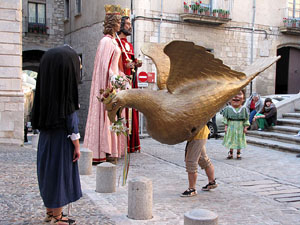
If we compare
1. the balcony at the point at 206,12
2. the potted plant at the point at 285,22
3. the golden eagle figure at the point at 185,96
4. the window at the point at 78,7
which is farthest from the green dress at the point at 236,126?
the window at the point at 78,7

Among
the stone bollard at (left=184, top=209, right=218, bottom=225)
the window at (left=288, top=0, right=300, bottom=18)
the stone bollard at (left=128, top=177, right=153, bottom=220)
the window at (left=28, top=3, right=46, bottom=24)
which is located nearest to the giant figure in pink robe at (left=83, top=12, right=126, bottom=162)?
the stone bollard at (left=128, top=177, right=153, bottom=220)

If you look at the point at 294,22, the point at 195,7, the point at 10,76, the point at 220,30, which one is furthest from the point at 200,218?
the point at 294,22

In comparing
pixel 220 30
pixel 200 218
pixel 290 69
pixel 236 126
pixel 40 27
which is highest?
pixel 40 27

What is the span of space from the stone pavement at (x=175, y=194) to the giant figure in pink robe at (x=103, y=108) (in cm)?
44

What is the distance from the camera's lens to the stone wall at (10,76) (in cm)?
966

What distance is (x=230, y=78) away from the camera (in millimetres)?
4062

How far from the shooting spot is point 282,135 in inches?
404

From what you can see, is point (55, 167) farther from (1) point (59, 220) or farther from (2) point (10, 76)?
(2) point (10, 76)

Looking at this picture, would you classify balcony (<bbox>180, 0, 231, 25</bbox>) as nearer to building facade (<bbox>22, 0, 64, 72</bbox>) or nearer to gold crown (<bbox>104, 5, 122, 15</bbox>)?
building facade (<bbox>22, 0, 64, 72</bbox>)

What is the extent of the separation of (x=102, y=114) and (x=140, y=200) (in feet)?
10.6

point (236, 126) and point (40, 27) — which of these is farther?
point (40, 27)

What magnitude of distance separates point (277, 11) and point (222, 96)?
1534 cm

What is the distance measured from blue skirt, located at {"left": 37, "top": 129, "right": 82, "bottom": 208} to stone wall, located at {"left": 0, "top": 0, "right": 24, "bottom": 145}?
6.71 meters

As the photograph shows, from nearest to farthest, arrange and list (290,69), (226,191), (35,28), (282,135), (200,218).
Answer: (200,218)
(226,191)
(282,135)
(290,69)
(35,28)
